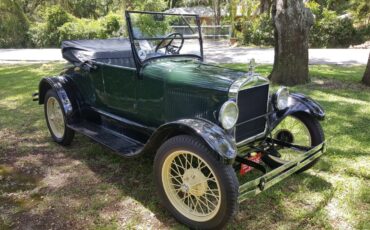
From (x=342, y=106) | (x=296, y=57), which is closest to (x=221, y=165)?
(x=342, y=106)

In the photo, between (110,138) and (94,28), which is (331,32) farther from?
Answer: (110,138)

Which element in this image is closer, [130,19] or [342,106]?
[130,19]

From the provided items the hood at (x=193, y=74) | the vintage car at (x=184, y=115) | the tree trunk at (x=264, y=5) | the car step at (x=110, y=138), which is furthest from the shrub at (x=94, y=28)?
the hood at (x=193, y=74)

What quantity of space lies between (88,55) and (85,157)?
4.36ft

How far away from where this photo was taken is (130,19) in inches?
145

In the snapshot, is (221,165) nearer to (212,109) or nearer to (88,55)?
(212,109)

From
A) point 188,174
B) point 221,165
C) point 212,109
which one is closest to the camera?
point 221,165

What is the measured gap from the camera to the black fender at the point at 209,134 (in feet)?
8.56

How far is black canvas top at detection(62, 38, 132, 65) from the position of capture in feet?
15.0

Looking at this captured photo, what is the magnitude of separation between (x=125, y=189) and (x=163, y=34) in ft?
5.81

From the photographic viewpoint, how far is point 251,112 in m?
3.34

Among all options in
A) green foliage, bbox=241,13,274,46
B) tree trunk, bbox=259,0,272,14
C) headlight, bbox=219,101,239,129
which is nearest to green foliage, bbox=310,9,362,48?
green foliage, bbox=241,13,274,46

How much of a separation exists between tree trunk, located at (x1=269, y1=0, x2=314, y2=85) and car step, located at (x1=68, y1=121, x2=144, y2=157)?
4.52 m

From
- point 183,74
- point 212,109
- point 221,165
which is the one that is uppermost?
point 183,74
